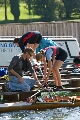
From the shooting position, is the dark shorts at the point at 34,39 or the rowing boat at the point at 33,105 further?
the dark shorts at the point at 34,39

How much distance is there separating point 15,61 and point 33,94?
3.58ft

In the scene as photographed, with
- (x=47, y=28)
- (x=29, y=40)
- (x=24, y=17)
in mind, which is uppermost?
(x=29, y=40)

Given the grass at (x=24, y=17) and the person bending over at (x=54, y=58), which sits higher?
the person bending over at (x=54, y=58)

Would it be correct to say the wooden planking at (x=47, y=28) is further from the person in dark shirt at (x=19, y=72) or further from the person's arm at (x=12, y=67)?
the person's arm at (x=12, y=67)

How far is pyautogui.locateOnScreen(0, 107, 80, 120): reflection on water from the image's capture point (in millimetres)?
13500

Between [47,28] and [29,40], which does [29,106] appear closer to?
[29,40]

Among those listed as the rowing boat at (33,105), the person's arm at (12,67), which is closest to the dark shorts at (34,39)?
the person's arm at (12,67)

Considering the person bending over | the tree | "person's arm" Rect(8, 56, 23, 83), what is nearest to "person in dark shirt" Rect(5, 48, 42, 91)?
"person's arm" Rect(8, 56, 23, 83)

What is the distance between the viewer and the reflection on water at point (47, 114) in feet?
44.3

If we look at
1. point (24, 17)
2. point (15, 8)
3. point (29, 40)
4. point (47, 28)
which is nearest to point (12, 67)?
point (29, 40)

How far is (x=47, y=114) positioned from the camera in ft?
45.8

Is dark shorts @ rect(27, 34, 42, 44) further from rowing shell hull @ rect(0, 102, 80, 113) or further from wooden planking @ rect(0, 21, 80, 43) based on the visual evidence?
wooden planking @ rect(0, 21, 80, 43)

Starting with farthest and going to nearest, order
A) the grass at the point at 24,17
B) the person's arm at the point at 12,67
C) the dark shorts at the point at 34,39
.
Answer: the grass at the point at 24,17
the dark shorts at the point at 34,39
the person's arm at the point at 12,67

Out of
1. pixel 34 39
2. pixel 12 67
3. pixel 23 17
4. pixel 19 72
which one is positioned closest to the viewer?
pixel 12 67
